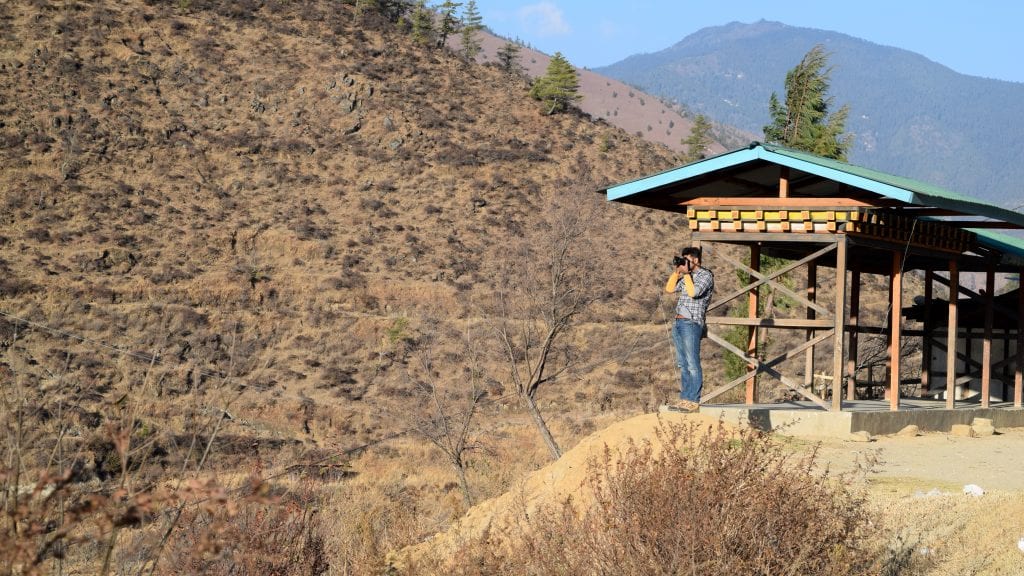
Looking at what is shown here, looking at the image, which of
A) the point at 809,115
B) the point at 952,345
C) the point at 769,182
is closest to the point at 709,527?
the point at 769,182

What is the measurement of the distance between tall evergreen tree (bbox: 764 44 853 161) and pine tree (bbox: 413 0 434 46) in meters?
36.2

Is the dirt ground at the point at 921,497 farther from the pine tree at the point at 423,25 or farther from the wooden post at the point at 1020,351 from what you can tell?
the pine tree at the point at 423,25

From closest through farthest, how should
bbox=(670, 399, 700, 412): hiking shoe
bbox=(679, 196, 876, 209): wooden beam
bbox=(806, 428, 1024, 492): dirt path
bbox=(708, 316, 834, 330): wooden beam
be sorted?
bbox=(806, 428, 1024, 492): dirt path < bbox=(670, 399, 700, 412): hiking shoe < bbox=(679, 196, 876, 209): wooden beam < bbox=(708, 316, 834, 330): wooden beam

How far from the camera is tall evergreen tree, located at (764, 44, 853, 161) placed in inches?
1133

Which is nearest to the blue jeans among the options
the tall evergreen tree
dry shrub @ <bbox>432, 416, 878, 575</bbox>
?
dry shrub @ <bbox>432, 416, 878, 575</bbox>

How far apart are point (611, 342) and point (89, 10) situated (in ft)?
104

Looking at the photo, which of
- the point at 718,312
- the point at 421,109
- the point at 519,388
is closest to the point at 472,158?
the point at 421,109

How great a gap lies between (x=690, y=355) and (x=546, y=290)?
19.3m

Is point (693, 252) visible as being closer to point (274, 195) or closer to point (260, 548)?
point (260, 548)

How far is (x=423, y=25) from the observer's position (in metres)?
64.6

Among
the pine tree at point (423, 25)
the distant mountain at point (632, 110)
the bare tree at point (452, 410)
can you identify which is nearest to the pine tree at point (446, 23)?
the pine tree at point (423, 25)

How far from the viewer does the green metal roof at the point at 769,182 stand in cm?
1189

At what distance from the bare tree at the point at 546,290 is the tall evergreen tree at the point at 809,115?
637cm

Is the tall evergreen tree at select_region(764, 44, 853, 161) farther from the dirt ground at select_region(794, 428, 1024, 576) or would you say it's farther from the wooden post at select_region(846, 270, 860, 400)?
the dirt ground at select_region(794, 428, 1024, 576)
